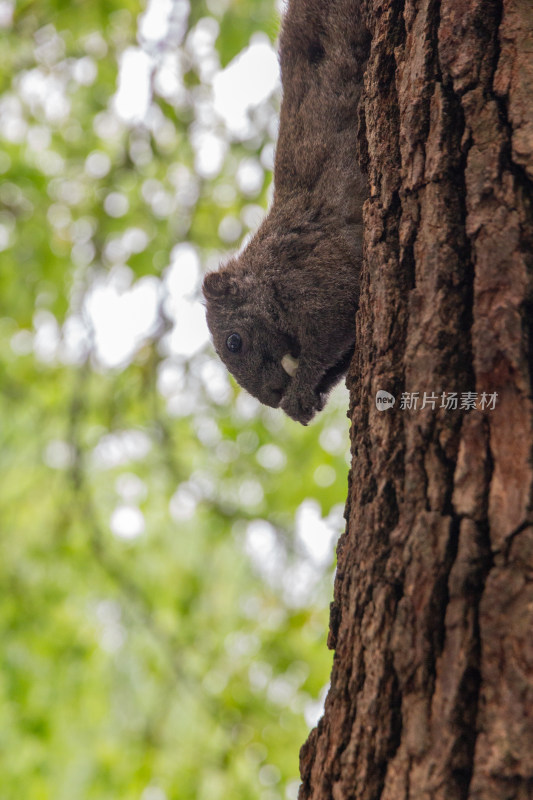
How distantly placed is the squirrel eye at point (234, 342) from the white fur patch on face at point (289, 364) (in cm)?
19

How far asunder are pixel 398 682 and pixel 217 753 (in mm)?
3287

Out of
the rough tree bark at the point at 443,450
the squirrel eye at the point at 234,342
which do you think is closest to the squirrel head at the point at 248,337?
the squirrel eye at the point at 234,342

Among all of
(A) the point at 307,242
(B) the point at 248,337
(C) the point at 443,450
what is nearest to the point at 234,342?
(B) the point at 248,337

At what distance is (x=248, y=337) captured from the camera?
7.75 feet

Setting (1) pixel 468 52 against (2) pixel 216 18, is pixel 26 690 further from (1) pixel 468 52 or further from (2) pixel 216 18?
(1) pixel 468 52

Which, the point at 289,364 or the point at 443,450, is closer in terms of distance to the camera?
the point at 443,450

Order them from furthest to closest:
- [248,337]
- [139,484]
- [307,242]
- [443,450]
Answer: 1. [139,484]
2. [248,337]
3. [307,242]
4. [443,450]

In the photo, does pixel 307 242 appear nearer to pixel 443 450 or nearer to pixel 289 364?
pixel 289 364

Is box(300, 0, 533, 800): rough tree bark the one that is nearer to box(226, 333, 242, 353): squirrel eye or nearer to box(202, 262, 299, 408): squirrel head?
box(202, 262, 299, 408): squirrel head

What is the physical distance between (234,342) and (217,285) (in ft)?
0.66

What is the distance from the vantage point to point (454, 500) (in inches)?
44.6

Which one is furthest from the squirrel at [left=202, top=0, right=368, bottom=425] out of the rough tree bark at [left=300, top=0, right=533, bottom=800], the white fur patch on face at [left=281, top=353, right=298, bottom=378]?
the rough tree bark at [left=300, top=0, right=533, bottom=800]

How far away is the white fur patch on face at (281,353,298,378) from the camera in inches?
87.8

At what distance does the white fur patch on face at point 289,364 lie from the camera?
2.23 meters
